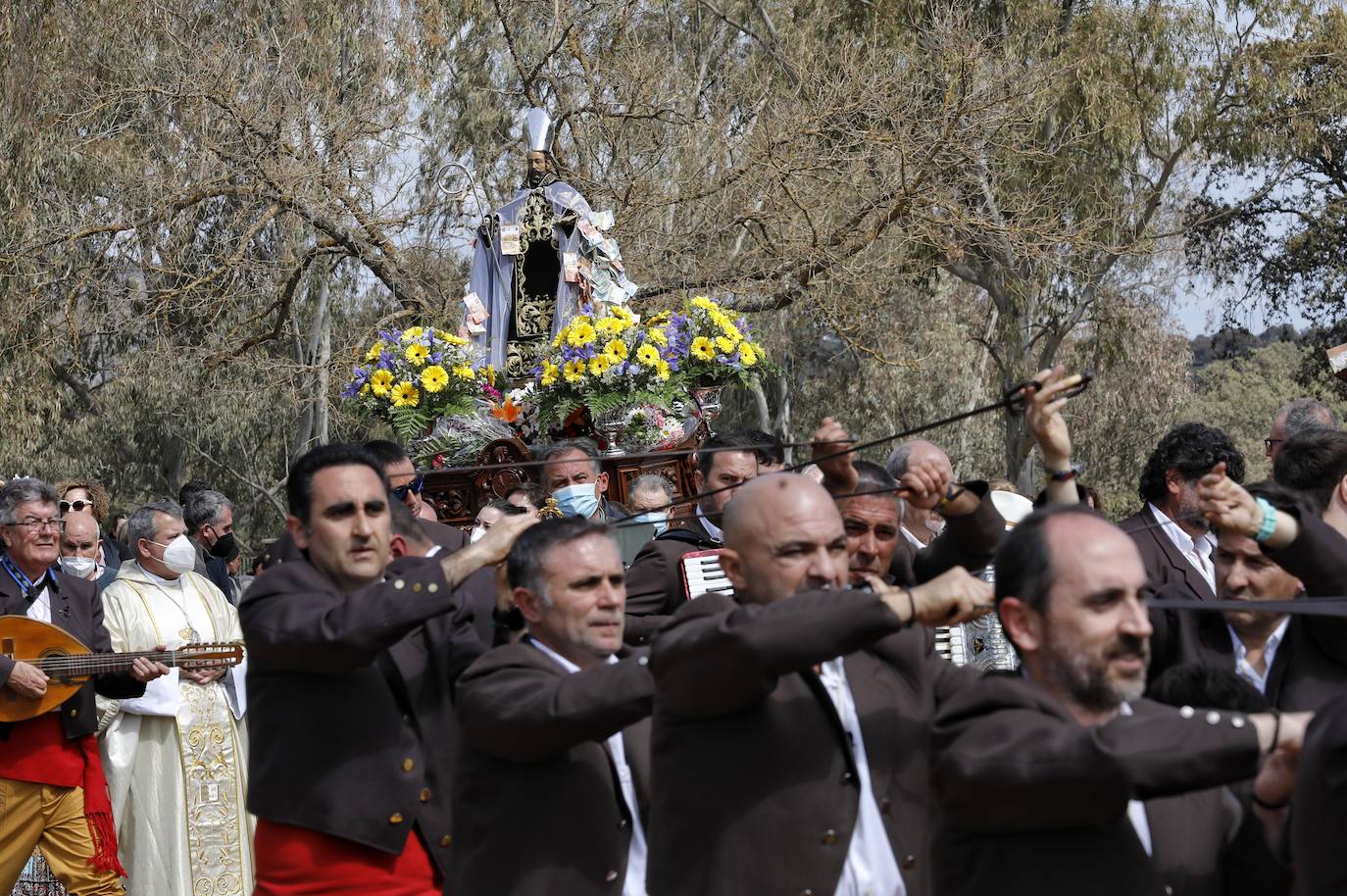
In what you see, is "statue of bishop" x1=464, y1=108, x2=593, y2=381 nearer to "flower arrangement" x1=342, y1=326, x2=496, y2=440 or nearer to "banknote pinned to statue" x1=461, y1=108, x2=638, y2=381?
"banknote pinned to statue" x1=461, y1=108, x2=638, y2=381

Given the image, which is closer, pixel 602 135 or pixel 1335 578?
pixel 1335 578

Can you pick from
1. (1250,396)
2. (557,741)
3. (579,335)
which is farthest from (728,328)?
(1250,396)

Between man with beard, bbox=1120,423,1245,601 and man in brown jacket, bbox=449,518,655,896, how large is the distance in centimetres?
242

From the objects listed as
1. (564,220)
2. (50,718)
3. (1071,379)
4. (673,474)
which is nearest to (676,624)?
(1071,379)

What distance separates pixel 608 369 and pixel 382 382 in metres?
1.49

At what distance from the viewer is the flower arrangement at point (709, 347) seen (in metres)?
10.4

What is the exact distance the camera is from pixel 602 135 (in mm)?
19859

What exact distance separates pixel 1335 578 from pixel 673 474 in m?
6.17

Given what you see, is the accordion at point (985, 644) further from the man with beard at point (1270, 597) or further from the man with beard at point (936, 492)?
the man with beard at point (1270, 597)

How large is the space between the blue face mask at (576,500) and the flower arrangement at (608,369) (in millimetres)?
2025

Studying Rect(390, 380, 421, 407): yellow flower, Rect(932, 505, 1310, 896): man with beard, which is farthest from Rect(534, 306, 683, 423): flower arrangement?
Rect(932, 505, 1310, 896): man with beard

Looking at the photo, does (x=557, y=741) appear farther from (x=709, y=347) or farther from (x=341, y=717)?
(x=709, y=347)

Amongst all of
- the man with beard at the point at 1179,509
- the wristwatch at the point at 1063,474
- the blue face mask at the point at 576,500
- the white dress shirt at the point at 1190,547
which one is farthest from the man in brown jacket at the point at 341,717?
the blue face mask at the point at 576,500

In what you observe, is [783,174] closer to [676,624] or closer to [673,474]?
[673,474]
